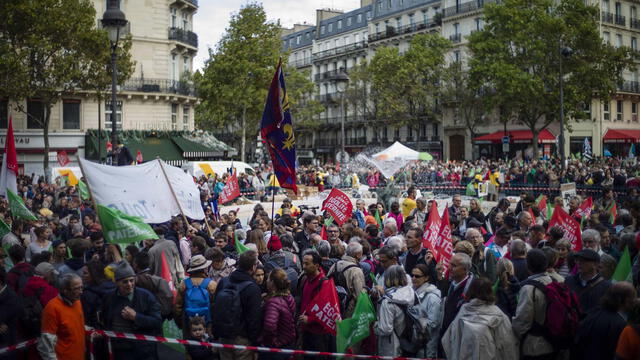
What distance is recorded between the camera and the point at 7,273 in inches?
268

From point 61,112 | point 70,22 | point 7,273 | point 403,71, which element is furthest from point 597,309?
point 403,71

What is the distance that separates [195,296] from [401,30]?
61282 millimetres

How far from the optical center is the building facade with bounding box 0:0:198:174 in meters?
38.4

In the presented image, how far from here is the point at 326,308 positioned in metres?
6.14

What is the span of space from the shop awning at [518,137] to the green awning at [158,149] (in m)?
26.0

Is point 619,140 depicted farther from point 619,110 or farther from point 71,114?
point 71,114

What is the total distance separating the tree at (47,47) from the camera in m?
30.4

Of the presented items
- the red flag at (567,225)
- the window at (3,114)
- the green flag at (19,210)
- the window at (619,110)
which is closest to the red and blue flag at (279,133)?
the red flag at (567,225)

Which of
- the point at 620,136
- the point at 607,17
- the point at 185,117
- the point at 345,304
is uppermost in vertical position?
the point at 607,17

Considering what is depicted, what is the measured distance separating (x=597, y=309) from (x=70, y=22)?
31233 mm

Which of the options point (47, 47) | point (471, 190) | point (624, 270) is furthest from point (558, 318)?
point (47, 47)

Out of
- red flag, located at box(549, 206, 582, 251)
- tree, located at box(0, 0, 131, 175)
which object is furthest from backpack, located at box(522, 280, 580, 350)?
tree, located at box(0, 0, 131, 175)

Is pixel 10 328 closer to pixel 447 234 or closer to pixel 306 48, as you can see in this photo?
pixel 447 234

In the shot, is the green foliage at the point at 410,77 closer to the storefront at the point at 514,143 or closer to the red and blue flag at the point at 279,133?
the storefront at the point at 514,143
